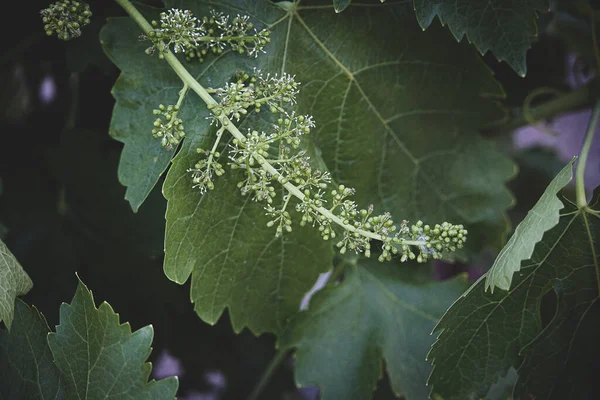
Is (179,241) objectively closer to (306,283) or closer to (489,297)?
(306,283)

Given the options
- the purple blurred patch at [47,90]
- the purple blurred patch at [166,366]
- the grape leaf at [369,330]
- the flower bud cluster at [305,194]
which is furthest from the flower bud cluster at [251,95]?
the purple blurred patch at [166,366]

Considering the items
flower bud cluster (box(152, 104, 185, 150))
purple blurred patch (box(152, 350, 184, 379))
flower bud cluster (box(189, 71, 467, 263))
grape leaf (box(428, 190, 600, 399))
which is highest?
flower bud cluster (box(152, 104, 185, 150))

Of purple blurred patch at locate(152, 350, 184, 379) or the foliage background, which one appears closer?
the foliage background

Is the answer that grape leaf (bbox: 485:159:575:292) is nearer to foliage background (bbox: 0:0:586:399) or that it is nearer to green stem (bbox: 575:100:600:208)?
green stem (bbox: 575:100:600:208)

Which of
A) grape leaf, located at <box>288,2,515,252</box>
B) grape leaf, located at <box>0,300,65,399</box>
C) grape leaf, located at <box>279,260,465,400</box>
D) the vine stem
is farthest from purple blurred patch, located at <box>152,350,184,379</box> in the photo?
the vine stem

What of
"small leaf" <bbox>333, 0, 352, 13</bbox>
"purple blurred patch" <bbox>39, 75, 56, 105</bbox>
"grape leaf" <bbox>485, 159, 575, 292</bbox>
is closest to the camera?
"grape leaf" <bbox>485, 159, 575, 292</bbox>

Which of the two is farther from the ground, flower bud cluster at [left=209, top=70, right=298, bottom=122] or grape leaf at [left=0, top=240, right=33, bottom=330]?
flower bud cluster at [left=209, top=70, right=298, bottom=122]

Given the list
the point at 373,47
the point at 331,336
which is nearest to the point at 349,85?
the point at 373,47

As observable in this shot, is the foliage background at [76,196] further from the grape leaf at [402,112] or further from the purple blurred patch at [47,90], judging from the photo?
the grape leaf at [402,112]
